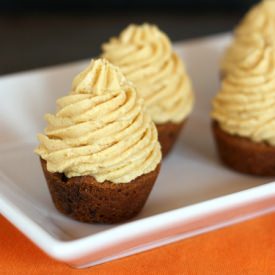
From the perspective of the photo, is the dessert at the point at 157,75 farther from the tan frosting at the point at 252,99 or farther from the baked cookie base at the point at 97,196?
the baked cookie base at the point at 97,196

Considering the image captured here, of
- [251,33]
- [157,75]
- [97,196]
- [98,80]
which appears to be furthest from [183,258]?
[251,33]

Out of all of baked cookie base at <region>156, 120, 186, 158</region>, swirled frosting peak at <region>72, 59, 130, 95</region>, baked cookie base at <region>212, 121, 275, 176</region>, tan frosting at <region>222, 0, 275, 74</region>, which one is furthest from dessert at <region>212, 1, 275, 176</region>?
swirled frosting peak at <region>72, 59, 130, 95</region>

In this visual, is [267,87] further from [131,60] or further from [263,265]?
[263,265]

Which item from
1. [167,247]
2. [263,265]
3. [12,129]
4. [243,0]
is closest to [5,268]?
[167,247]

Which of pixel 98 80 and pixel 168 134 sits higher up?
pixel 98 80

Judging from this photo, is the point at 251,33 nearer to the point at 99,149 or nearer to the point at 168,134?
the point at 168,134

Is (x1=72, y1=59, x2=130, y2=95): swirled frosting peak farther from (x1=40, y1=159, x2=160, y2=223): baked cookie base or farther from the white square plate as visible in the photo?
the white square plate

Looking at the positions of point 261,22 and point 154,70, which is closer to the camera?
point 154,70

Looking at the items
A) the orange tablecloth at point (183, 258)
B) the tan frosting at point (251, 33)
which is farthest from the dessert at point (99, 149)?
the tan frosting at point (251, 33)
